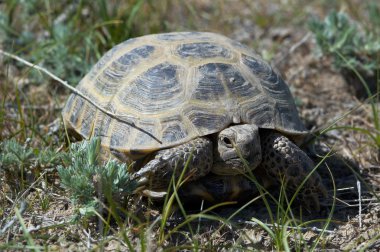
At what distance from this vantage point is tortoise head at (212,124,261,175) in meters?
3.34

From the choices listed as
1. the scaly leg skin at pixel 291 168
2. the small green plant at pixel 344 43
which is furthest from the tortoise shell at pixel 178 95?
the small green plant at pixel 344 43

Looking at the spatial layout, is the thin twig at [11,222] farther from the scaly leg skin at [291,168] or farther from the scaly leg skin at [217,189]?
the scaly leg skin at [291,168]

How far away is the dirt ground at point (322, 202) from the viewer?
316 centimetres

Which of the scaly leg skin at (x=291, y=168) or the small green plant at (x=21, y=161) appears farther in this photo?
the small green plant at (x=21, y=161)

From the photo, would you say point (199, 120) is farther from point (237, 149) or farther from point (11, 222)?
point (11, 222)

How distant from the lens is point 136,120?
11.7ft

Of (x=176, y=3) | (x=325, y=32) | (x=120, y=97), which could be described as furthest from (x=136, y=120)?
(x=176, y=3)

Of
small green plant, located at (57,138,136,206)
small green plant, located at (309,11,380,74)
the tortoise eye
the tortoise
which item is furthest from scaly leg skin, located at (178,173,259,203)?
small green plant, located at (309,11,380,74)

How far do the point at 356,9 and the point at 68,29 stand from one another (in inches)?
141

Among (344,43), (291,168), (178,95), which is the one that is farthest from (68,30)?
(291,168)

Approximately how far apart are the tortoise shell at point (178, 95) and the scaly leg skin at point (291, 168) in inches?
5.5

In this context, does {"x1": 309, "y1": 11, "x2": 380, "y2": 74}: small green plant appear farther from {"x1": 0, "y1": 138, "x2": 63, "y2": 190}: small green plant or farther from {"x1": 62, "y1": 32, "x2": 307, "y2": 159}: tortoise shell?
{"x1": 0, "y1": 138, "x2": 63, "y2": 190}: small green plant

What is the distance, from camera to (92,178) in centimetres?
321

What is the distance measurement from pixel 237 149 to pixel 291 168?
0.43 meters
